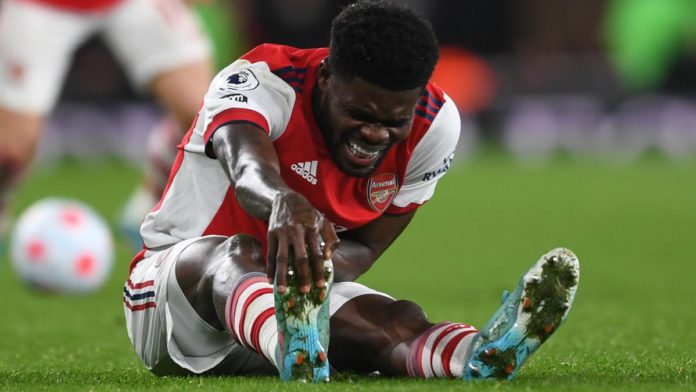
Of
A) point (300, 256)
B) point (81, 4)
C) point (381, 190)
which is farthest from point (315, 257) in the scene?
point (81, 4)

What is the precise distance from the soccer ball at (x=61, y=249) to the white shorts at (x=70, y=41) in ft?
1.98

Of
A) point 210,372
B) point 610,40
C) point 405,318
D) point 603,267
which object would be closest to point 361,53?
point 405,318

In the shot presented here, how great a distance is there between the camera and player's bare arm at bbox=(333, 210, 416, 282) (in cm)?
421

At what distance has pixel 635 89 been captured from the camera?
20.2 meters

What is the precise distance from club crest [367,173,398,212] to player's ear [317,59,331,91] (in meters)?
0.36

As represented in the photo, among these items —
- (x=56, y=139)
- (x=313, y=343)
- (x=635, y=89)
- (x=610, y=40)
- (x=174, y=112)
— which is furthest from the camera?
(x=610, y=40)

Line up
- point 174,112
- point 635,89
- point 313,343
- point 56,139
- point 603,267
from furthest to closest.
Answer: point 635,89 → point 56,139 → point 603,267 → point 174,112 → point 313,343

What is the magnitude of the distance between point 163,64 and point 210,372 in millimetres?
3547

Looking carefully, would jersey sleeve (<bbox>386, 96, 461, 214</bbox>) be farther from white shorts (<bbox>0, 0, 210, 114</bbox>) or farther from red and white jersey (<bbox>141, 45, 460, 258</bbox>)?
white shorts (<bbox>0, 0, 210, 114</bbox>)

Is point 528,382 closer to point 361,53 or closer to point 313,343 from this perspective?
point 313,343

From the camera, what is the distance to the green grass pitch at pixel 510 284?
3.80 meters

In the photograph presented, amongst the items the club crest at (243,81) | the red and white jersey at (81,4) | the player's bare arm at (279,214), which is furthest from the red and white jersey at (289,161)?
the red and white jersey at (81,4)

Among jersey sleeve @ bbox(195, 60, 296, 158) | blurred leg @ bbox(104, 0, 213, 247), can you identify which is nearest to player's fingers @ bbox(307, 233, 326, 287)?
jersey sleeve @ bbox(195, 60, 296, 158)

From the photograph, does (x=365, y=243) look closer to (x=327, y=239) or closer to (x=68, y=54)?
(x=327, y=239)
